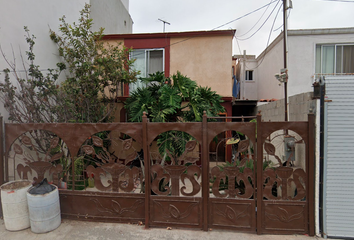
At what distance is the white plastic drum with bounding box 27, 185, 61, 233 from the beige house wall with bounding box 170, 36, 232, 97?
19.0 feet

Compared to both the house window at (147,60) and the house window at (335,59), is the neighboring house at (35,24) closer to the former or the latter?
the house window at (147,60)

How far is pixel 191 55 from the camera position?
7.39 metres

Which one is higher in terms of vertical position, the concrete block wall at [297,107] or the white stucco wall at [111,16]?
the white stucco wall at [111,16]

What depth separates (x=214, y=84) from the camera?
7.27 m

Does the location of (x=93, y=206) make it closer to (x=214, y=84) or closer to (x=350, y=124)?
(x=350, y=124)

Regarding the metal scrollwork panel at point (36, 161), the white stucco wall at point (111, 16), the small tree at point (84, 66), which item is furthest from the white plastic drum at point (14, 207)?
the white stucco wall at point (111, 16)

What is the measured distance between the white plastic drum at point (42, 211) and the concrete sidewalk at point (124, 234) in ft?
0.37

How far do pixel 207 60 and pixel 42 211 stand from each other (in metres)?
6.60

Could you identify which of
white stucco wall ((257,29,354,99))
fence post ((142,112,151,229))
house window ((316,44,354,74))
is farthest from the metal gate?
house window ((316,44,354,74))

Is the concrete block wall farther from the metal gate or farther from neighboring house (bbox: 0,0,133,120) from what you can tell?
neighboring house (bbox: 0,0,133,120)

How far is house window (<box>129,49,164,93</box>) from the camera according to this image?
7688 mm

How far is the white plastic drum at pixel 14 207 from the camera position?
3.21 meters

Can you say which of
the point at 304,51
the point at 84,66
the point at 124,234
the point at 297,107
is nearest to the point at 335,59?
the point at 304,51

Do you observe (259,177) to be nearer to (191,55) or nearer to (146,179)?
(146,179)
